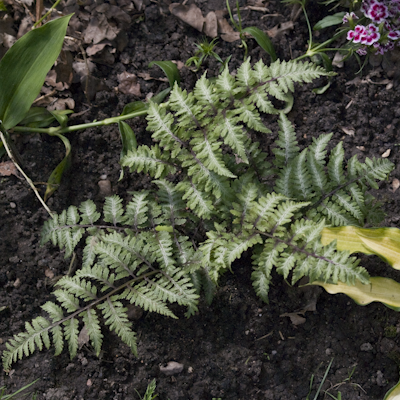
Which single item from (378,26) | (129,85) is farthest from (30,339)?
(378,26)

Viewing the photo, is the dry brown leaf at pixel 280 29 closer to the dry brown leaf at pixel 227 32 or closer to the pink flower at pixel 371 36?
the dry brown leaf at pixel 227 32

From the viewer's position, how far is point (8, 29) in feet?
7.85

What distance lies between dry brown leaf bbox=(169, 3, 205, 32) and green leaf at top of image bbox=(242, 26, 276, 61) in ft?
1.00

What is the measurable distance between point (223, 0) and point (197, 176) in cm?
144

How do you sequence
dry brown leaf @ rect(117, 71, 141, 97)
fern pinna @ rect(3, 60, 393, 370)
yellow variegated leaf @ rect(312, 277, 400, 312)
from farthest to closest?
dry brown leaf @ rect(117, 71, 141, 97) → yellow variegated leaf @ rect(312, 277, 400, 312) → fern pinna @ rect(3, 60, 393, 370)

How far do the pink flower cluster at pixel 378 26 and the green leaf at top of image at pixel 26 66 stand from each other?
1.63m

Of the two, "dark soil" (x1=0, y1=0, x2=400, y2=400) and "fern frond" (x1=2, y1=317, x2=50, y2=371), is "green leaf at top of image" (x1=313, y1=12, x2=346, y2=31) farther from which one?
"fern frond" (x1=2, y1=317, x2=50, y2=371)

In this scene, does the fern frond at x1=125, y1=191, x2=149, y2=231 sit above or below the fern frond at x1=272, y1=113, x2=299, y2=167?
below

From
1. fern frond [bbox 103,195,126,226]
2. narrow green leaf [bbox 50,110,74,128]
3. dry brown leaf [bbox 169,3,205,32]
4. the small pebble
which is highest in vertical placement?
dry brown leaf [bbox 169,3,205,32]

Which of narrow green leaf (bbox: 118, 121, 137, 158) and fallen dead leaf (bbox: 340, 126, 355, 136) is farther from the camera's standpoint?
fallen dead leaf (bbox: 340, 126, 355, 136)

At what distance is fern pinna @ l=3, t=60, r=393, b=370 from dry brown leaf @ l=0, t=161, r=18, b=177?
1.64ft

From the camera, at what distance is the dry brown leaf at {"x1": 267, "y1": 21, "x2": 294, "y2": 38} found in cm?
247

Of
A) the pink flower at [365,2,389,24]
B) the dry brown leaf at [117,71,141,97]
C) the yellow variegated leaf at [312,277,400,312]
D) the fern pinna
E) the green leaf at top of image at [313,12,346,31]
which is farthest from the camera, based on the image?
the dry brown leaf at [117,71,141,97]

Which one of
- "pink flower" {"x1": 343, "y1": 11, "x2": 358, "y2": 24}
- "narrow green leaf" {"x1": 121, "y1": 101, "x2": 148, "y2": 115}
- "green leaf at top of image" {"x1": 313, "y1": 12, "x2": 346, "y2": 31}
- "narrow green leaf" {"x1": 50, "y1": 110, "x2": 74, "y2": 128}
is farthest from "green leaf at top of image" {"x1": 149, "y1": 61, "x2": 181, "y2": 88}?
"pink flower" {"x1": 343, "y1": 11, "x2": 358, "y2": 24}
